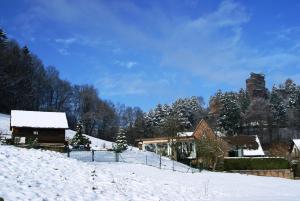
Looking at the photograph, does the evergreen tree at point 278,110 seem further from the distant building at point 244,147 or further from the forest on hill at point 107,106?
the distant building at point 244,147

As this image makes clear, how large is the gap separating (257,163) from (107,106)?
7186 cm

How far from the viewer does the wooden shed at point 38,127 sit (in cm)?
5762

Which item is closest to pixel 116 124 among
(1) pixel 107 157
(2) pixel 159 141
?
(2) pixel 159 141

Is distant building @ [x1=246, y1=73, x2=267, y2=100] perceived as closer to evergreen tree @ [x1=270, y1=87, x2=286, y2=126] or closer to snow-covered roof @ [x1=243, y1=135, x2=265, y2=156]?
evergreen tree @ [x1=270, y1=87, x2=286, y2=126]

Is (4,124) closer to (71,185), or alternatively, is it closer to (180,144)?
(180,144)

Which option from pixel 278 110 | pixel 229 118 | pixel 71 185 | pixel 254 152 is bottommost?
pixel 71 185

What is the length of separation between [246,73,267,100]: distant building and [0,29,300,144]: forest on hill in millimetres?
13536

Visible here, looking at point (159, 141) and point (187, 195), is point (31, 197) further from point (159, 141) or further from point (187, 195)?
point (159, 141)

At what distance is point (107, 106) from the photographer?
121m

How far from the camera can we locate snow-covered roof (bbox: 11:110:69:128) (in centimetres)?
5788

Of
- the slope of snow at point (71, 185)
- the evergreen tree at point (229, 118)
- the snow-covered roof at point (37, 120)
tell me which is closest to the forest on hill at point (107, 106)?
the evergreen tree at point (229, 118)

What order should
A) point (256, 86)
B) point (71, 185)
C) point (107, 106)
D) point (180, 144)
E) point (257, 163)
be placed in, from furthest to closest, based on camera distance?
1. point (256, 86)
2. point (107, 106)
3. point (180, 144)
4. point (257, 163)
5. point (71, 185)

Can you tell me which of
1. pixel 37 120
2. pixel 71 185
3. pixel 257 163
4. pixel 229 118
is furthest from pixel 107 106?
pixel 71 185

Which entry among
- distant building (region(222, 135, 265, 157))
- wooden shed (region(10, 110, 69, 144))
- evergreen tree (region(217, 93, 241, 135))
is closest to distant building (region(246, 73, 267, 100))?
evergreen tree (region(217, 93, 241, 135))
